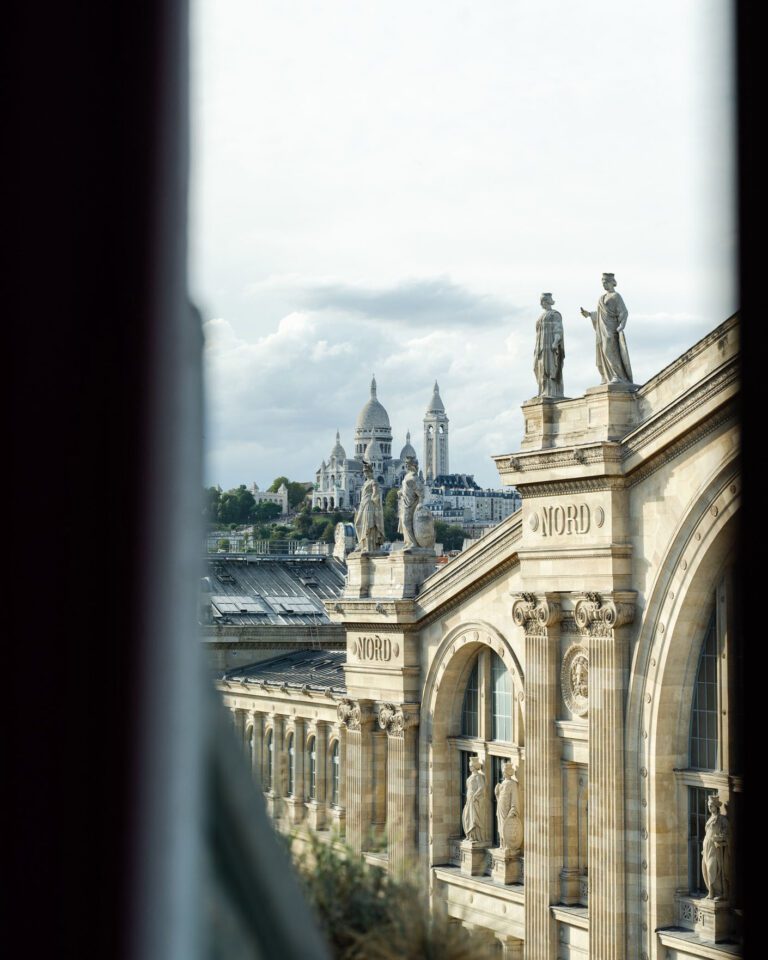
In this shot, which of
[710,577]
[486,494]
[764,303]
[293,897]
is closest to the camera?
[764,303]

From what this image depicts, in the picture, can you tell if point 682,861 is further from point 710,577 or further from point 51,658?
point 51,658

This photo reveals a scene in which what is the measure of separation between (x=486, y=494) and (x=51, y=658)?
12964 centimetres

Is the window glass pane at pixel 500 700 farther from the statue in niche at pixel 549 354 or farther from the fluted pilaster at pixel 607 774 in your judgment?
the statue in niche at pixel 549 354

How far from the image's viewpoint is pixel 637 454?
23641 mm

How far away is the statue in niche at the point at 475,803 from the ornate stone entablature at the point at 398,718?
98.2 inches

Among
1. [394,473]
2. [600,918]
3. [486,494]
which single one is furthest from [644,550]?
[486,494]

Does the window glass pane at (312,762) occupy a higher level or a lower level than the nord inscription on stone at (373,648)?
lower

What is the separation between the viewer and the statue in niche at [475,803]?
28.6m

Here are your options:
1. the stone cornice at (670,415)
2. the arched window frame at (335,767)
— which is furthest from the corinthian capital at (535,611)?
the arched window frame at (335,767)

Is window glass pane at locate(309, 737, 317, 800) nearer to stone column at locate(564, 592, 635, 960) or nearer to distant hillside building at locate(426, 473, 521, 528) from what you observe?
stone column at locate(564, 592, 635, 960)

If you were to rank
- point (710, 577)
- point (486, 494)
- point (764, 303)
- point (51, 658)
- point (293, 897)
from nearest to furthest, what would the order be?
point (764, 303), point (51, 658), point (293, 897), point (710, 577), point (486, 494)

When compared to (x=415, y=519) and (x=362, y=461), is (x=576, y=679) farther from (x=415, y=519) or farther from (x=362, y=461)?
(x=362, y=461)

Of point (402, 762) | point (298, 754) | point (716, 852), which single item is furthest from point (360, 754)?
point (716, 852)

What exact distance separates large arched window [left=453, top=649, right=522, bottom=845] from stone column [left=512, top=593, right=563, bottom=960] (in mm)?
1834
